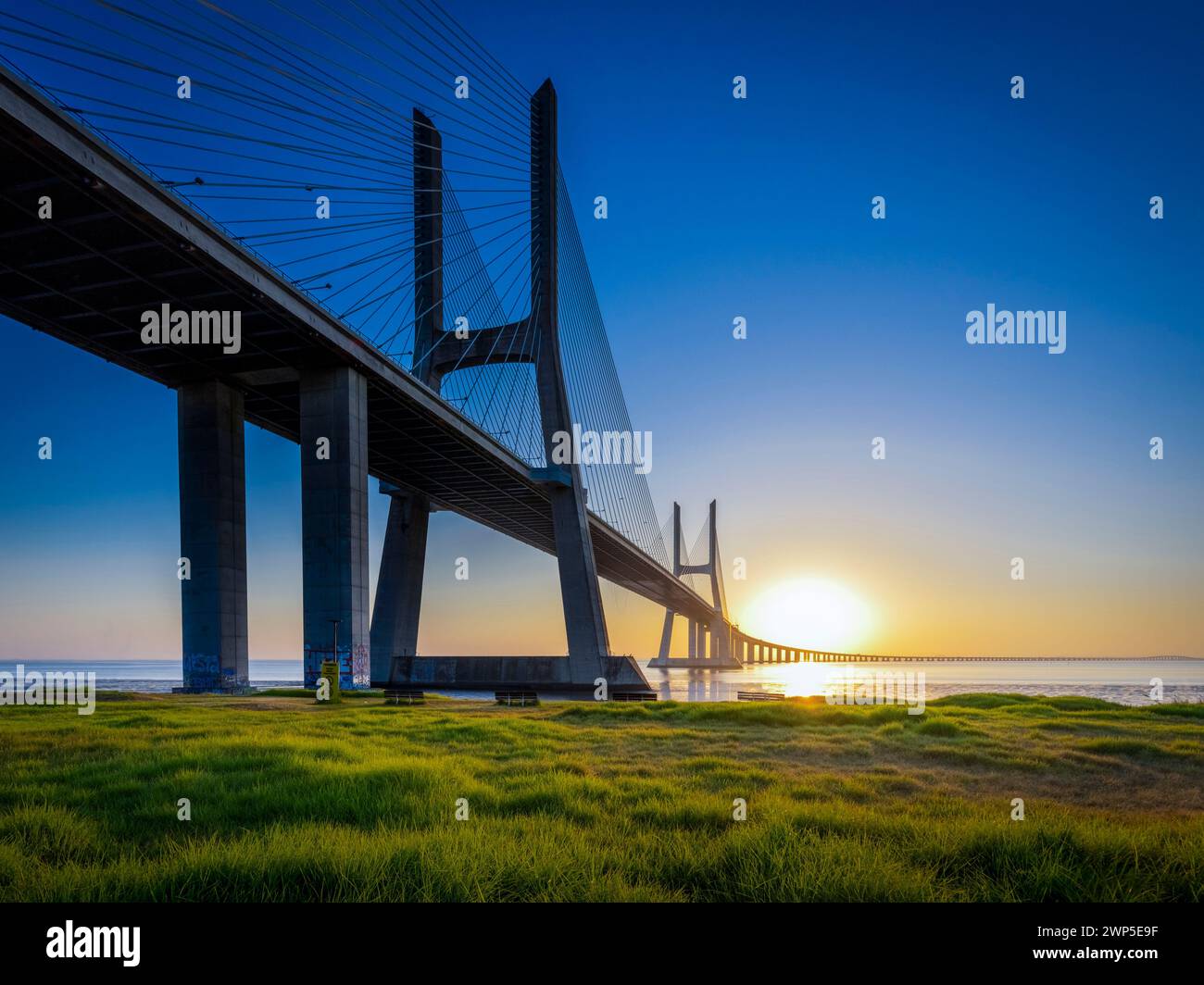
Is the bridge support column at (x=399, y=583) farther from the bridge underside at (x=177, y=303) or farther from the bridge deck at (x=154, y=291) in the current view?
the bridge deck at (x=154, y=291)

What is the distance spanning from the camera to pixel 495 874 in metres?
4.81

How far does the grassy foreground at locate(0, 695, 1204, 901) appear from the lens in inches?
188

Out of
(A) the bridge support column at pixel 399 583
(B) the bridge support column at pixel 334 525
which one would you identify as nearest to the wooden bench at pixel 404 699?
(B) the bridge support column at pixel 334 525

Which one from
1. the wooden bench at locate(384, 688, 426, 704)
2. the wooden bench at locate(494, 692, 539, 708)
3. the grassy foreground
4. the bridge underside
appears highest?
the bridge underside

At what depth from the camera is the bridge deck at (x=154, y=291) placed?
22.0m

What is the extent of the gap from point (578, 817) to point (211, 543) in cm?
3309

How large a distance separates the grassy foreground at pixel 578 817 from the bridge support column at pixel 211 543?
70.2ft

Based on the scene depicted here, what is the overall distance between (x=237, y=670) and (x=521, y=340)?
2553cm

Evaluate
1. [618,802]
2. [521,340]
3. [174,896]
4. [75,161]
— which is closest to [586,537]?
[521,340]

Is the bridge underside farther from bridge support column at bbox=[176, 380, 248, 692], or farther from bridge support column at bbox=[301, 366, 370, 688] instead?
bridge support column at bbox=[176, 380, 248, 692]

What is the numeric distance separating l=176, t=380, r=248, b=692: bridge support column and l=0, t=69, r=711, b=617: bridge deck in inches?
87.6

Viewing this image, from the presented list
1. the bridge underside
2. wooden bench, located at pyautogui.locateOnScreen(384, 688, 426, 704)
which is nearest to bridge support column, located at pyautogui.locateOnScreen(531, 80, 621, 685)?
the bridge underside

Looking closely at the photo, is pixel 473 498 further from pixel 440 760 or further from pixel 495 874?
pixel 495 874

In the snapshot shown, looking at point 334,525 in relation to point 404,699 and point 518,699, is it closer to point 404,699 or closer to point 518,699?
point 404,699
